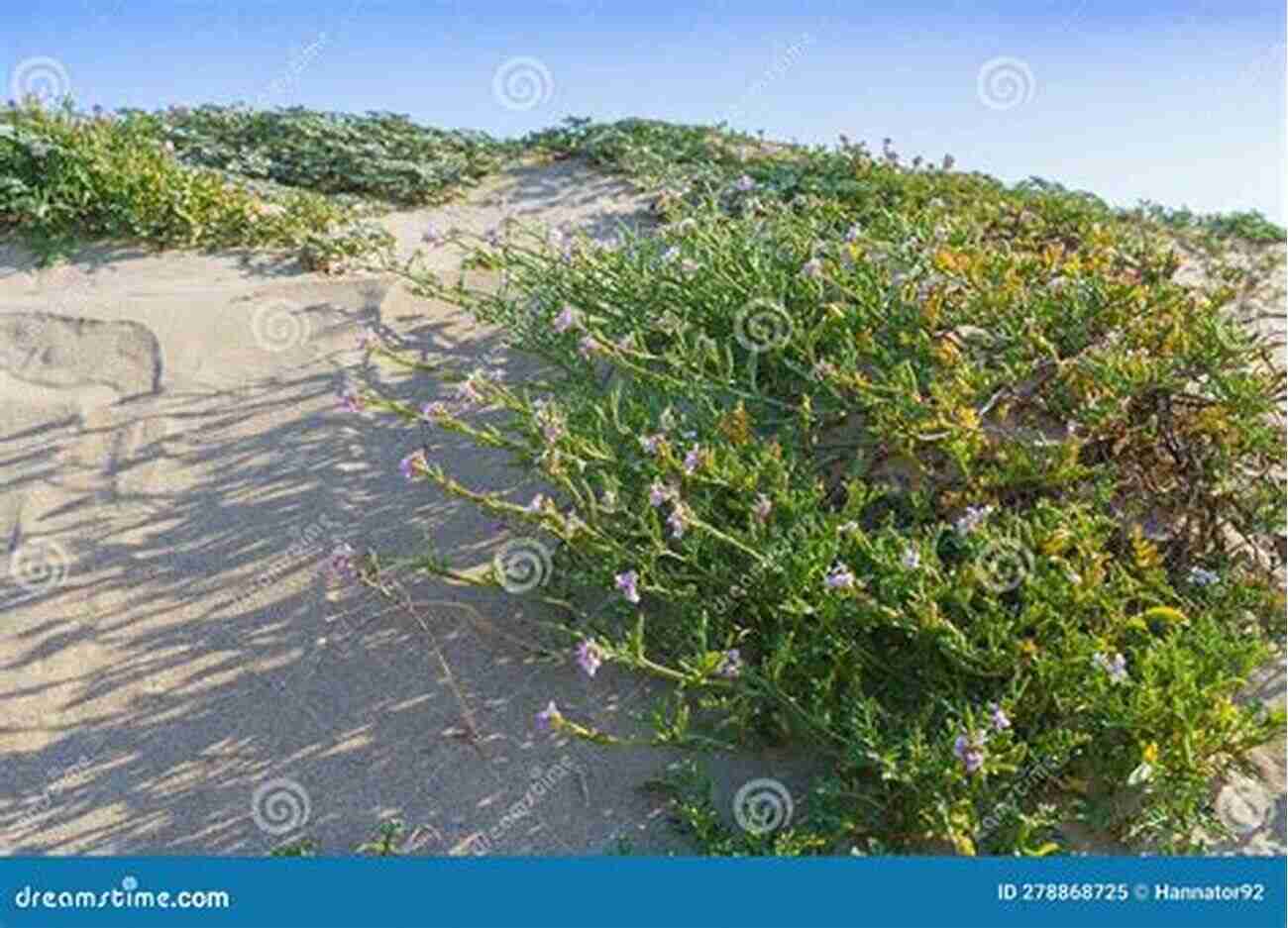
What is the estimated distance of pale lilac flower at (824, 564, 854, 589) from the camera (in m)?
3.90

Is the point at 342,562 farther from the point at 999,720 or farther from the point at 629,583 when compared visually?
the point at 999,720

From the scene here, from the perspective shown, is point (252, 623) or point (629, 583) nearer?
point (629, 583)

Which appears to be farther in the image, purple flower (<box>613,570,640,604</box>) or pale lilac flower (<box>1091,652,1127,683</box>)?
purple flower (<box>613,570,640,604</box>)

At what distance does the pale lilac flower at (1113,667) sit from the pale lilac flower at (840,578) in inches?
24.0

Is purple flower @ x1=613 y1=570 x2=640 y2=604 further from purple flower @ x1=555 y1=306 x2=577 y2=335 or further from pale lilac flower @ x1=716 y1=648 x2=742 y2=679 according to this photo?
purple flower @ x1=555 y1=306 x2=577 y2=335

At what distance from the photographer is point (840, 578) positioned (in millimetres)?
3908

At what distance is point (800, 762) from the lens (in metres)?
4.15

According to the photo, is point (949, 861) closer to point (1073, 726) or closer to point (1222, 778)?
point (1073, 726)

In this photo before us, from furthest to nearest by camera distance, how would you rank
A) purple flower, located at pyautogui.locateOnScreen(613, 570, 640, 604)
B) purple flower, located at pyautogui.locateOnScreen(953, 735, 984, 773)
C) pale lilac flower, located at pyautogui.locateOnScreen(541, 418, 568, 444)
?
pale lilac flower, located at pyautogui.locateOnScreen(541, 418, 568, 444)
purple flower, located at pyautogui.locateOnScreen(613, 570, 640, 604)
purple flower, located at pyautogui.locateOnScreen(953, 735, 984, 773)

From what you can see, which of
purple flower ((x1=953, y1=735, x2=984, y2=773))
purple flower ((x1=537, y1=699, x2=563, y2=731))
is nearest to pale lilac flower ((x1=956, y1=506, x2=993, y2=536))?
purple flower ((x1=953, y1=735, x2=984, y2=773))

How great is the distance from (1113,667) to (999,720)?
334mm

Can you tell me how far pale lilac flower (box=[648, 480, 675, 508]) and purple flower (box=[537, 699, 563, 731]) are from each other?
0.58 m

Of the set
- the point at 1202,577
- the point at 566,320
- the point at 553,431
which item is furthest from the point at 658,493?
the point at 1202,577

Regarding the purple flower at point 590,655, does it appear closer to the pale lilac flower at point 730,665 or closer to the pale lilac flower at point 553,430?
the pale lilac flower at point 730,665
